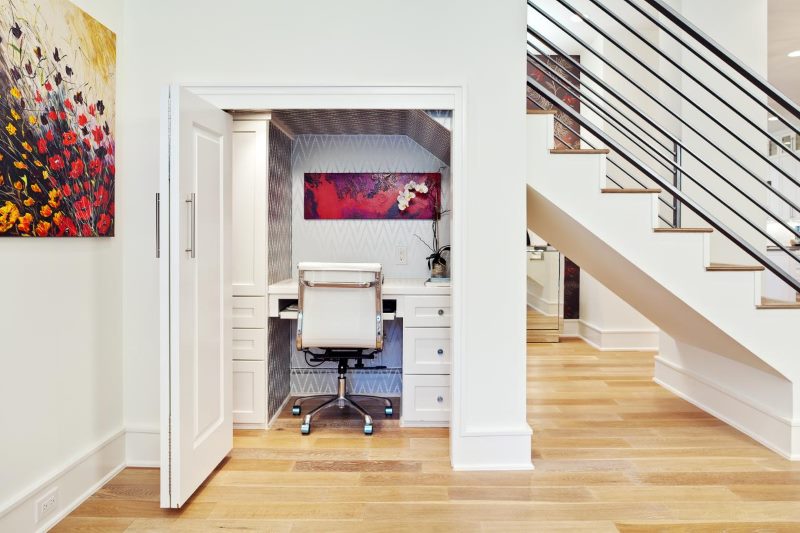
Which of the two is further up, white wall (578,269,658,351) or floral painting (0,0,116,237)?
floral painting (0,0,116,237)

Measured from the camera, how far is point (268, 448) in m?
3.04

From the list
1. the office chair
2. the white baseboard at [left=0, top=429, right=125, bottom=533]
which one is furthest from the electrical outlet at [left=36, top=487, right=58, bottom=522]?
the office chair

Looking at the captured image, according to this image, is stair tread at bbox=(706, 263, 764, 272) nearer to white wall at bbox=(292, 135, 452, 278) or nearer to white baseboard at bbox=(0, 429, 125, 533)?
white wall at bbox=(292, 135, 452, 278)

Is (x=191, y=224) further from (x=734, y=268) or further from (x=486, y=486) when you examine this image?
(x=734, y=268)

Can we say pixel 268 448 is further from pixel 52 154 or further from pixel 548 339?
pixel 548 339

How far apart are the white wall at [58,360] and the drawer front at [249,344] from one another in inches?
28.3

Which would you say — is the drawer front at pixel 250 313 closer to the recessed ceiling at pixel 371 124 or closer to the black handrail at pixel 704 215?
the recessed ceiling at pixel 371 124

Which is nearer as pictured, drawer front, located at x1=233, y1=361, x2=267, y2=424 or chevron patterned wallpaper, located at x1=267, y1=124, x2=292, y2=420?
drawer front, located at x1=233, y1=361, x2=267, y2=424

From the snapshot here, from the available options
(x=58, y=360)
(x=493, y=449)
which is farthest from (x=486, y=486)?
(x=58, y=360)

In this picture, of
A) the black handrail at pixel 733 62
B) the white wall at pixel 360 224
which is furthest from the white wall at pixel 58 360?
the black handrail at pixel 733 62

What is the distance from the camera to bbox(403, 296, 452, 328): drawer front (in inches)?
134

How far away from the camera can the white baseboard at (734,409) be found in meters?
2.89

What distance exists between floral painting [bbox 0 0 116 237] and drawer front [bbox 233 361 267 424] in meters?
1.17

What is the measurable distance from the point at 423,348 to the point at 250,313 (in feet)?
3.47
